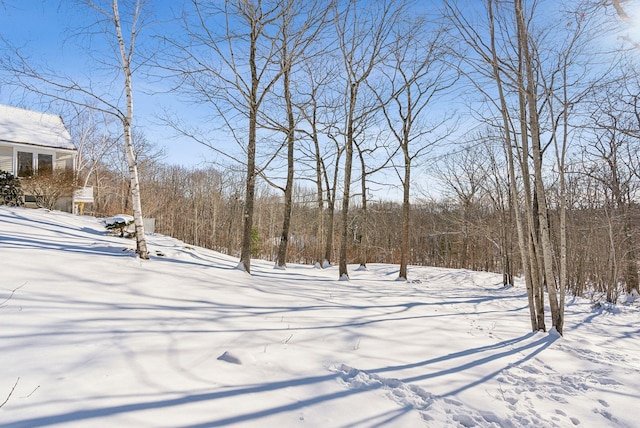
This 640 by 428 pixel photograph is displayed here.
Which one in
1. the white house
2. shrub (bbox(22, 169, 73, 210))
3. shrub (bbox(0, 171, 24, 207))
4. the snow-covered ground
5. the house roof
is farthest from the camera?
the house roof

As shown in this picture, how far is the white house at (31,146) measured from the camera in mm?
14625

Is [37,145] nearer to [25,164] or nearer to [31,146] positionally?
[31,146]

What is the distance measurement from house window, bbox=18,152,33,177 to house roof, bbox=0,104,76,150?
72 cm

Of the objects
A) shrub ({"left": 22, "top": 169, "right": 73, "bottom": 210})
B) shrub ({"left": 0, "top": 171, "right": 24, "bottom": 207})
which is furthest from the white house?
shrub ({"left": 0, "top": 171, "right": 24, "bottom": 207})

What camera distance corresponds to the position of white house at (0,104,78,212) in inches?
576

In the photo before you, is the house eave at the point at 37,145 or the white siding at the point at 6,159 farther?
the white siding at the point at 6,159

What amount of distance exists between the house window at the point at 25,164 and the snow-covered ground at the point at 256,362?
12.2 m

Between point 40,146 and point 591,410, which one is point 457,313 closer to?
point 591,410

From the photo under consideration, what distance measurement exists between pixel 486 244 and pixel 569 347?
22.2 m

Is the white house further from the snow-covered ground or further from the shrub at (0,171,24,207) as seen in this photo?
the snow-covered ground

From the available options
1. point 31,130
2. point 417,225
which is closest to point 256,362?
point 31,130

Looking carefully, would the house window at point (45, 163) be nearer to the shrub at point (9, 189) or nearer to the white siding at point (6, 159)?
the white siding at point (6, 159)

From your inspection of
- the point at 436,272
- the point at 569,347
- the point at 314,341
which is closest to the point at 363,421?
the point at 314,341

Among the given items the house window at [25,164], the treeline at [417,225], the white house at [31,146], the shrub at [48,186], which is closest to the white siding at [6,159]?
the white house at [31,146]
